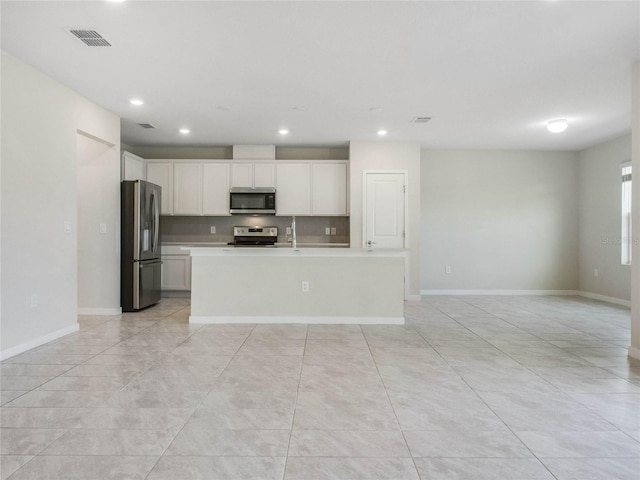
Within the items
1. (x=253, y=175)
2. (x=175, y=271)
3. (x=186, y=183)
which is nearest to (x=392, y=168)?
(x=253, y=175)

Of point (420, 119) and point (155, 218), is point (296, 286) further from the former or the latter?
point (420, 119)

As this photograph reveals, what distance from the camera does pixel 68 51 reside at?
3479mm

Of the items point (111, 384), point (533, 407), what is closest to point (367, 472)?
point (533, 407)

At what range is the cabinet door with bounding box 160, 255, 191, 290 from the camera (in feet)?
22.5

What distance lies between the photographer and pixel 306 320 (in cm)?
485

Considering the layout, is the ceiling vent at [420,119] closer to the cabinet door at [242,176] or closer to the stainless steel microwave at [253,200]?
the stainless steel microwave at [253,200]

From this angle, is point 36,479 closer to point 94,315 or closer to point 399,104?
point 94,315

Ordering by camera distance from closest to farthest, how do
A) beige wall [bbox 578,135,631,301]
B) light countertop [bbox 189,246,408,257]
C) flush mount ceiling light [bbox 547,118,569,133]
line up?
light countertop [bbox 189,246,408,257] → flush mount ceiling light [bbox 547,118,569,133] → beige wall [bbox 578,135,631,301]

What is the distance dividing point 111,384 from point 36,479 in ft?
3.77

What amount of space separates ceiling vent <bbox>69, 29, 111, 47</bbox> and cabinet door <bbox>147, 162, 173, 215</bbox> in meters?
3.65

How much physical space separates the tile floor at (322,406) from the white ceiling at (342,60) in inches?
101

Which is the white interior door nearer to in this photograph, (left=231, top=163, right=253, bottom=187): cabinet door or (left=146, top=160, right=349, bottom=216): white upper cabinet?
(left=146, top=160, right=349, bottom=216): white upper cabinet

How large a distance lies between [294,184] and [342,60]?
3.39 m

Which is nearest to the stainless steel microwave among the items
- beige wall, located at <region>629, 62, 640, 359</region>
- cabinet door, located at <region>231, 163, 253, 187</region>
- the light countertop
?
cabinet door, located at <region>231, 163, 253, 187</region>
